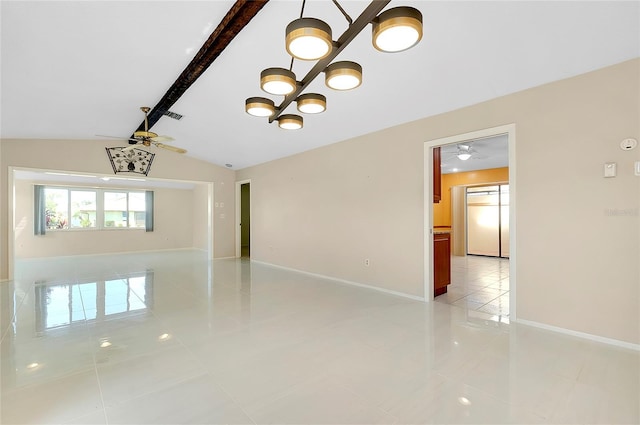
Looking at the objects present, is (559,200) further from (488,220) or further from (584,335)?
(488,220)

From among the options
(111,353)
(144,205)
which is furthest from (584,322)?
(144,205)

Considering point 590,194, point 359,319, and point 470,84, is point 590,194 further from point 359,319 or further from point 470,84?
point 359,319

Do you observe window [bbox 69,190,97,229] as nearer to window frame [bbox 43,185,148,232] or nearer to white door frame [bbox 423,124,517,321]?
window frame [bbox 43,185,148,232]

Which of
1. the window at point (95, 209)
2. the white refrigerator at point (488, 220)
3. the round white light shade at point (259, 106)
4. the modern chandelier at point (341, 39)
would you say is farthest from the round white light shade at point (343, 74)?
the window at point (95, 209)

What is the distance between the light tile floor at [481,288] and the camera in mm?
3687

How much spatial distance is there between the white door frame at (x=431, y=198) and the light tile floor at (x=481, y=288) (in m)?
0.32

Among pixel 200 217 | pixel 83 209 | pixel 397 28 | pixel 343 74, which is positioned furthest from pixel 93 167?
pixel 397 28

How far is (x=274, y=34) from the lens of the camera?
9.05ft

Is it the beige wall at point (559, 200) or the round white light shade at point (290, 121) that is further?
the beige wall at point (559, 200)

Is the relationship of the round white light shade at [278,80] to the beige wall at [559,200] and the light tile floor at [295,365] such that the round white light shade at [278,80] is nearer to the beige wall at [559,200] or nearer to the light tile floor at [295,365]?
the light tile floor at [295,365]

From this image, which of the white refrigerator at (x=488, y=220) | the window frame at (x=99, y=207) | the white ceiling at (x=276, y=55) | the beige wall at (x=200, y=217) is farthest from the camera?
the beige wall at (x=200, y=217)

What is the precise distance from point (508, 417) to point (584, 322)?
1.82m

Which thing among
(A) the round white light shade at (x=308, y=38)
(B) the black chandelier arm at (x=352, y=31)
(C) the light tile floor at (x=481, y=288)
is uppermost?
(B) the black chandelier arm at (x=352, y=31)

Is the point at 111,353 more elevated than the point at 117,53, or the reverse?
the point at 117,53
